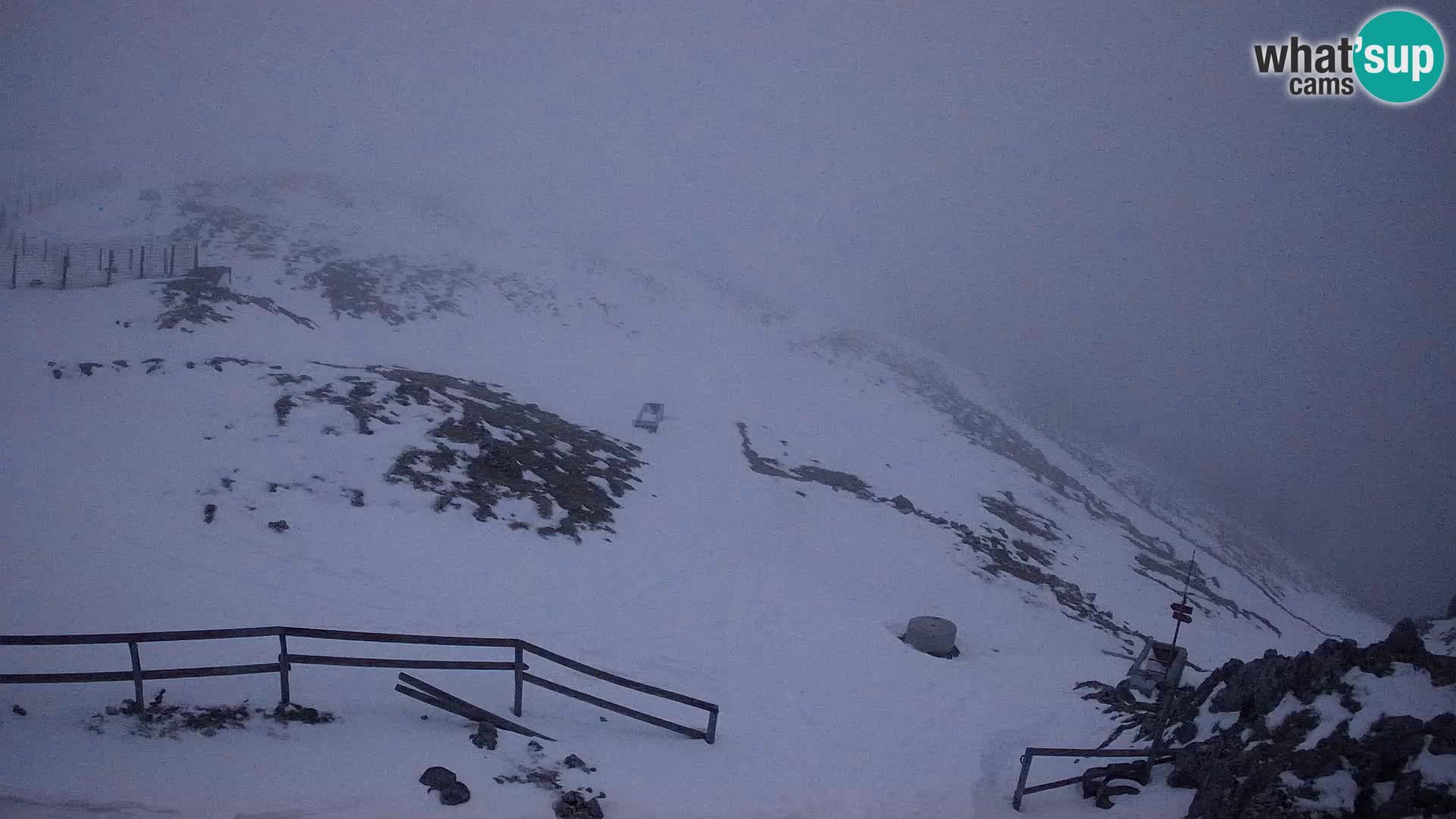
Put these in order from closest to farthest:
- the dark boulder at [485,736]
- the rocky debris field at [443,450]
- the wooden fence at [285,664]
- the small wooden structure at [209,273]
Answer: the wooden fence at [285,664] → the dark boulder at [485,736] → the rocky debris field at [443,450] → the small wooden structure at [209,273]

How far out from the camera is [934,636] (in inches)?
673

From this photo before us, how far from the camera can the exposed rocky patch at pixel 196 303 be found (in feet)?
81.0

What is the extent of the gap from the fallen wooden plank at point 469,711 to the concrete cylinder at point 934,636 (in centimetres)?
1119

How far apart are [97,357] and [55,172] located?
61.3m

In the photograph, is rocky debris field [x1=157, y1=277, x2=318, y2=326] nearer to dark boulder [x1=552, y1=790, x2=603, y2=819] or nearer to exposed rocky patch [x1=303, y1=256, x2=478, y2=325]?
exposed rocky patch [x1=303, y1=256, x2=478, y2=325]

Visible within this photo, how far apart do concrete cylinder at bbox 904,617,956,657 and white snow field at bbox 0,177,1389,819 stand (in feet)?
1.75

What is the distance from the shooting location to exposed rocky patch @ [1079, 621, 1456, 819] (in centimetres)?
708

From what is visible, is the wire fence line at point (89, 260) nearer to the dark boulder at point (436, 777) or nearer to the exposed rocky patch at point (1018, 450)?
the dark boulder at point (436, 777)

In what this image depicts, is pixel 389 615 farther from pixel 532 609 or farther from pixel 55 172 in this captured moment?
pixel 55 172

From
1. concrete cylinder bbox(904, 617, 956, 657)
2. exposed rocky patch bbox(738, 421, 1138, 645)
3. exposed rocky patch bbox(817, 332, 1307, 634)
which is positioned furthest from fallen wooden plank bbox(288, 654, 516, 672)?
exposed rocky patch bbox(817, 332, 1307, 634)

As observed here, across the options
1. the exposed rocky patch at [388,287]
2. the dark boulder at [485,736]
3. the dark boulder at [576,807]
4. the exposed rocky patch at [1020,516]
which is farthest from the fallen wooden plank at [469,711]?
the exposed rocky patch at [388,287]

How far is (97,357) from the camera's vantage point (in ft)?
66.0

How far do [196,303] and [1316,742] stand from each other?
35.2 meters

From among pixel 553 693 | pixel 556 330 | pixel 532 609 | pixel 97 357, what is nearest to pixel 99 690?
pixel 553 693
